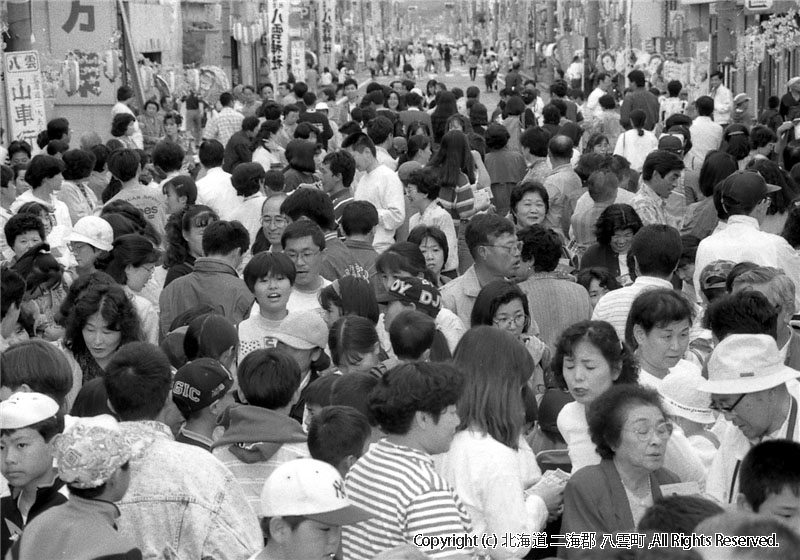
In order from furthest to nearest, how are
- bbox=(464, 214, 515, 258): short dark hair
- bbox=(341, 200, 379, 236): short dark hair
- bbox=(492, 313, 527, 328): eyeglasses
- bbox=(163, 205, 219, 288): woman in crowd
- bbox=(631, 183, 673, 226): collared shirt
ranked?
bbox=(631, 183, 673, 226): collared shirt < bbox=(341, 200, 379, 236): short dark hair < bbox=(163, 205, 219, 288): woman in crowd < bbox=(464, 214, 515, 258): short dark hair < bbox=(492, 313, 527, 328): eyeglasses

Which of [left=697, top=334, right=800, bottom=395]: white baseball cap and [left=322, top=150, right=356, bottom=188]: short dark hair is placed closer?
[left=697, top=334, right=800, bottom=395]: white baseball cap

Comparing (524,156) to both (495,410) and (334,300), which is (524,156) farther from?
(495,410)

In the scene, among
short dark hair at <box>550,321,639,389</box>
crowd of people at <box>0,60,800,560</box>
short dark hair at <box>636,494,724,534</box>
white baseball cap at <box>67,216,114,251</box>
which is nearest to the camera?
short dark hair at <box>636,494,724,534</box>

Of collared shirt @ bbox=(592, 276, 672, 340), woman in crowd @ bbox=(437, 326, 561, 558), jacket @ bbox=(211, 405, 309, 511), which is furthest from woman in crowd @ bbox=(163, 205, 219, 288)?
woman in crowd @ bbox=(437, 326, 561, 558)

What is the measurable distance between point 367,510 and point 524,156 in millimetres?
7935

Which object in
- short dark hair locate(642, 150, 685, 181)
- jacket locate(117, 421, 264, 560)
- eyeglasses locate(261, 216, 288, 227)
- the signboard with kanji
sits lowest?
jacket locate(117, 421, 264, 560)

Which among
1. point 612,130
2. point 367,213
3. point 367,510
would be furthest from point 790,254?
point 612,130

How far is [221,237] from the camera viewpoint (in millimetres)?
6496

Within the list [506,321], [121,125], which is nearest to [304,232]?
[506,321]

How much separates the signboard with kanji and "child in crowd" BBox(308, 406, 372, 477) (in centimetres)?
1706

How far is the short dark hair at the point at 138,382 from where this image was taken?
13.1 ft

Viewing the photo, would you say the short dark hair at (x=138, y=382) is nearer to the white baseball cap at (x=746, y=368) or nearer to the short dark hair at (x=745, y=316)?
the white baseball cap at (x=746, y=368)

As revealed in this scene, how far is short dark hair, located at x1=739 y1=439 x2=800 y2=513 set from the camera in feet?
10.8

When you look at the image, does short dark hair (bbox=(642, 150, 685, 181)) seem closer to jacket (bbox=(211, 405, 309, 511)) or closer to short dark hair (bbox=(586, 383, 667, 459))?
short dark hair (bbox=(586, 383, 667, 459))
